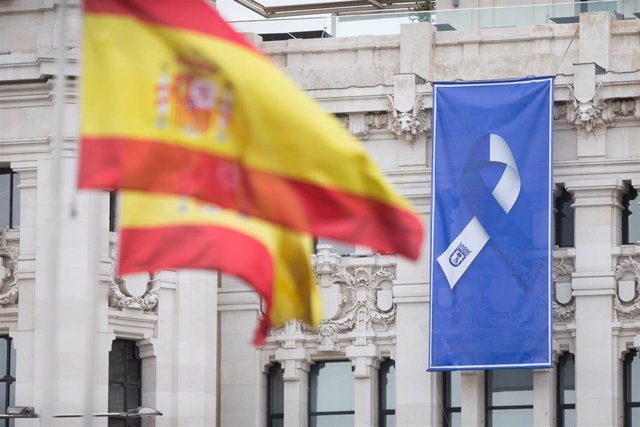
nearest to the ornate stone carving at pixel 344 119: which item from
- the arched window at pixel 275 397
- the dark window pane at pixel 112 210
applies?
the dark window pane at pixel 112 210

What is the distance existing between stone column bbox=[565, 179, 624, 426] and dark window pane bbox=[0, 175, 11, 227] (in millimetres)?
12545

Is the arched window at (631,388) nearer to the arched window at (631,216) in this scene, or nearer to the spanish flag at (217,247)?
the arched window at (631,216)

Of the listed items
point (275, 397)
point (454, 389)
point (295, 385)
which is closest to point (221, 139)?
point (454, 389)

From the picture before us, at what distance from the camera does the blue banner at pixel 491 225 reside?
5406 centimetres

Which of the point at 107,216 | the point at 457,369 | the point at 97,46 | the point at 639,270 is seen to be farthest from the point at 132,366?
the point at 97,46

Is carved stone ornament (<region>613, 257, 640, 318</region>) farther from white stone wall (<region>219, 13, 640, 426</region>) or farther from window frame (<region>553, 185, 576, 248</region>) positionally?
window frame (<region>553, 185, 576, 248</region>)

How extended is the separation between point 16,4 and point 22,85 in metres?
1.84

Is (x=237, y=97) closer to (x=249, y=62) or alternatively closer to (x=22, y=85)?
(x=249, y=62)

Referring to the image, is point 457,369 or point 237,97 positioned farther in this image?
point 457,369

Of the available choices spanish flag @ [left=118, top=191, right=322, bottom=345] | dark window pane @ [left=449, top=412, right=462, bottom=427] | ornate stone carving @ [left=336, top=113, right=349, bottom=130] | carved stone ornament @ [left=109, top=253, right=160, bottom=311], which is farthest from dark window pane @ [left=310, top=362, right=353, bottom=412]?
spanish flag @ [left=118, top=191, right=322, bottom=345]

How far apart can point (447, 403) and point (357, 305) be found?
2964 millimetres

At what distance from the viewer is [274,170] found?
32.7 m

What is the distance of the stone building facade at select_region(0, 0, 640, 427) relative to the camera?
54.4 meters

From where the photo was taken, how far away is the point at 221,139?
32.9 m
